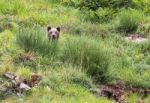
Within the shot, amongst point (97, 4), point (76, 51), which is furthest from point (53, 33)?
point (97, 4)

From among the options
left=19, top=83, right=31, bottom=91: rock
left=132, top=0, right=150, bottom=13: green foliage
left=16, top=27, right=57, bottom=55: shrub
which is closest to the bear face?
left=16, top=27, right=57, bottom=55: shrub

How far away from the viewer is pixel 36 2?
14125 millimetres

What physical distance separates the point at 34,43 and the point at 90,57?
116 cm

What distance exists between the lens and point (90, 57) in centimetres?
932

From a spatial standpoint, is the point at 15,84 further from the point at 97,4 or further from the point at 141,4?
the point at 141,4

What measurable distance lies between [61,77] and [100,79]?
0.94 metres

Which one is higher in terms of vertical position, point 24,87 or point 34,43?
point 34,43

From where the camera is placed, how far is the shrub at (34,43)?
9.63 metres

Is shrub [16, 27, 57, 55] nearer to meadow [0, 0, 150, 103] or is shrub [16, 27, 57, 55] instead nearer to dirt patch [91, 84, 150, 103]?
meadow [0, 0, 150, 103]

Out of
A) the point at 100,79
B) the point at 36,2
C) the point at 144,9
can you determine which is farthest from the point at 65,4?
the point at 100,79

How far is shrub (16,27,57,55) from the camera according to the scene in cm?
963

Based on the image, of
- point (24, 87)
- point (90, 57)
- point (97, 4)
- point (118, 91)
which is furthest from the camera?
point (97, 4)

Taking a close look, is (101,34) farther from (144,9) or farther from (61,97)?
(61,97)

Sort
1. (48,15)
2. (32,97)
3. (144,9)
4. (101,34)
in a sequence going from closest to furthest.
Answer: (32,97), (101,34), (48,15), (144,9)
